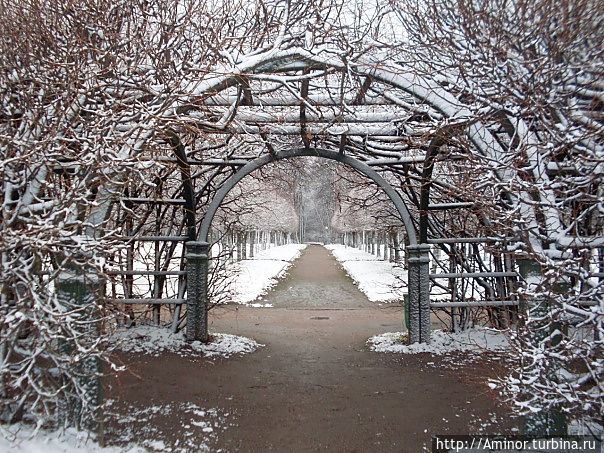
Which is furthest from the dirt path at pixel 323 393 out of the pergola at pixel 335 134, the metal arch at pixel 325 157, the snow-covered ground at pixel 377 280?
the snow-covered ground at pixel 377 280

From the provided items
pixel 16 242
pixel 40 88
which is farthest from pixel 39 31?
pixel 16 242

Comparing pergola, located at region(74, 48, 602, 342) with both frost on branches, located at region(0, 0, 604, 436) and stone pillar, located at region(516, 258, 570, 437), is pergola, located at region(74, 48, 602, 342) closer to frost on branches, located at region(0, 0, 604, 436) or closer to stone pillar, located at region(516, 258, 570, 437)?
frost on branches, located at region(0, 0, 604, 436)

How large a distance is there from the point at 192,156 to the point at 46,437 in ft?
17.3

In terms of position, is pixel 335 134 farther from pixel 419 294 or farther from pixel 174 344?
pixel 174 344

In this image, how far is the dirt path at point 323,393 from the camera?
4719 millimetres

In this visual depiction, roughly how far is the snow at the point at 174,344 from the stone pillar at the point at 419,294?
259cm

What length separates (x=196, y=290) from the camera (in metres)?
8.22

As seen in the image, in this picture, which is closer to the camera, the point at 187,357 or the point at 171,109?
the point at 171,109

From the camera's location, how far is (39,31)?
13.0 ft

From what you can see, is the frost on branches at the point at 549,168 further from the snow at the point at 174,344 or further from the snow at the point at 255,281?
the snow at the point at 255,281

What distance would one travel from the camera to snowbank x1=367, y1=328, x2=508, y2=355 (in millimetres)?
8084

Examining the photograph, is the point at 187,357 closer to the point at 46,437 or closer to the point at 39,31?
the point at 46,437

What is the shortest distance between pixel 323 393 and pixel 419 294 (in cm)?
284

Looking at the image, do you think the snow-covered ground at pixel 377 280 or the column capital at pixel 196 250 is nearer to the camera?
the column capital at pixel 196 250
